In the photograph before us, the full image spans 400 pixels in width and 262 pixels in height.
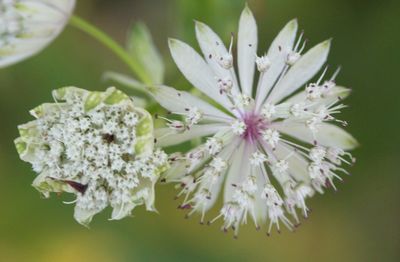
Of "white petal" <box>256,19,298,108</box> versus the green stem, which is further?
the green stem

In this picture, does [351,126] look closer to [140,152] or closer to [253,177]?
[253,177]

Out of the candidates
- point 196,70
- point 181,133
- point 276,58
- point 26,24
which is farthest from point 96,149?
point 276,58

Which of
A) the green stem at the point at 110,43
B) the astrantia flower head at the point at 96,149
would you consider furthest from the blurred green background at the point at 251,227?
the astrantia flower head at the point at 96,149

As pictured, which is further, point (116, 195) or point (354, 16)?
point (354, 16)

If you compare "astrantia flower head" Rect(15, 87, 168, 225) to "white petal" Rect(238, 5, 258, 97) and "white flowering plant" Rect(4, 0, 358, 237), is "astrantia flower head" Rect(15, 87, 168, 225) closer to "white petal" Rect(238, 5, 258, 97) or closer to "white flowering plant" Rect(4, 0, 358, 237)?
"white flowering plant" Rect(4, 0, 358, 237)

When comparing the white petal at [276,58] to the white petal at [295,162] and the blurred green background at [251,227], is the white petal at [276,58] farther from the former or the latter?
the blurred green background at [251,227]

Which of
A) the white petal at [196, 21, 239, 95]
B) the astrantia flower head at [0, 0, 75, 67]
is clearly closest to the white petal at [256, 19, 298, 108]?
the white petal at [196, 21, 239, 95]

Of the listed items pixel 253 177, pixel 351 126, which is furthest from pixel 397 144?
pixel 253 177
